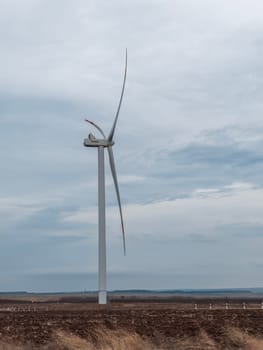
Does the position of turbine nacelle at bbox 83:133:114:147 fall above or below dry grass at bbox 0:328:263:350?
above

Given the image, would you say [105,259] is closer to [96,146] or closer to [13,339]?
[96,146]

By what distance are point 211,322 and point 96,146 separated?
1731 inches

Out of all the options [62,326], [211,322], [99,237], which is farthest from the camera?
[99,237]

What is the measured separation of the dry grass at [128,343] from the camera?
3422cm

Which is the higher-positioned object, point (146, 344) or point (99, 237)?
point (99, 237)

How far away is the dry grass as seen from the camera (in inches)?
1347

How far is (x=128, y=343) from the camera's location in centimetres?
3456

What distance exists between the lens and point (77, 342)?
114ft

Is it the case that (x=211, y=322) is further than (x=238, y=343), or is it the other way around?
(x=211, y=322)

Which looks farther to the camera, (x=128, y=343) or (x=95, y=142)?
(x=95, y=142)

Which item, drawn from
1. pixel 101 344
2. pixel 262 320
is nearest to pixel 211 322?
pixel 262 320

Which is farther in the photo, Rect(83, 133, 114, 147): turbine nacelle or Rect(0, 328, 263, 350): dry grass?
Rect(83, 133, 114, 147): turbine nacelle

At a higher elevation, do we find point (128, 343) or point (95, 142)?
point (95, 142)

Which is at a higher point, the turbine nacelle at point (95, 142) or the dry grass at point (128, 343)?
the turbine nacelle at point (95, 142)
